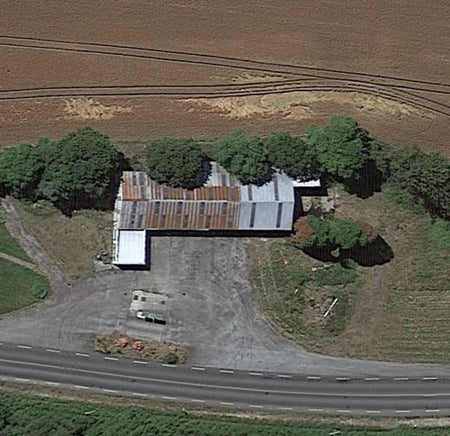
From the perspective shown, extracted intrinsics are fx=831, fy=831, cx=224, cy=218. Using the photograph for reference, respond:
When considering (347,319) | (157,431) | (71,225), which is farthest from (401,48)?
(157,431)

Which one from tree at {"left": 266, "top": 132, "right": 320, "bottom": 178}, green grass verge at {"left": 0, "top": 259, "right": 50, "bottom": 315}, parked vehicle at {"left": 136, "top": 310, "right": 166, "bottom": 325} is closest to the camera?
green grass verge at {"left": 0, "top": 259, "right": 50, "bottom": 315}

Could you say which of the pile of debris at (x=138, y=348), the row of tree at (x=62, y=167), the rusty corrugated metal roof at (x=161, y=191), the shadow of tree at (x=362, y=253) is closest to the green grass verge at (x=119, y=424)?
the pile of debris at (x=138, y=348)

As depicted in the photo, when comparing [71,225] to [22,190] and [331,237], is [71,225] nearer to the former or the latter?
[22,190]

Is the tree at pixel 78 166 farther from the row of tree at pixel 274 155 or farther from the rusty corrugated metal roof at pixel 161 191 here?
the row of tree at pixel 274 155

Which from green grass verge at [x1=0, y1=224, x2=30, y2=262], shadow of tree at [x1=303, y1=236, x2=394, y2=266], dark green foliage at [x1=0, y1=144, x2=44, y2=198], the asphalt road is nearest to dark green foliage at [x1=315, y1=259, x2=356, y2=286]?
shadow of tree at [x1=303, y1=236, x2=394, y2=266]

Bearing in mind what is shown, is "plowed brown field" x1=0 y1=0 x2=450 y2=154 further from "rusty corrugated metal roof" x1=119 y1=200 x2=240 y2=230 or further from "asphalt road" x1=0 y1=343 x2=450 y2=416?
"asphalt road" x1=0 y1=343 x2=450 y2=416
